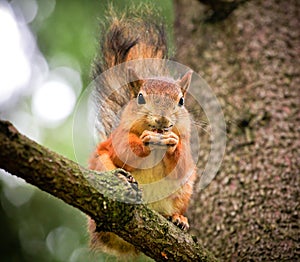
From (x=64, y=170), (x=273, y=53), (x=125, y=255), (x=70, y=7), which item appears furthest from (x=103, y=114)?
(x=70, y=7)

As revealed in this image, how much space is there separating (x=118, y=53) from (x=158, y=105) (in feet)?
1.24

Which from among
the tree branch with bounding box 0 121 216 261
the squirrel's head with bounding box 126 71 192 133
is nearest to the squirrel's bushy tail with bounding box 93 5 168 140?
the squirrel's head with bounding box 126 71 192 133

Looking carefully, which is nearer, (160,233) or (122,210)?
(122,210)

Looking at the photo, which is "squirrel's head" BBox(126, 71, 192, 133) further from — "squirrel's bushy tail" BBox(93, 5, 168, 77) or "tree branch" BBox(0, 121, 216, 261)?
"tree branch" BBox(0, 121, 216, 261)

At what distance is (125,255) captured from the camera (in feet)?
6.88

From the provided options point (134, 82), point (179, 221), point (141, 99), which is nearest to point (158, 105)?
point (141, 99)

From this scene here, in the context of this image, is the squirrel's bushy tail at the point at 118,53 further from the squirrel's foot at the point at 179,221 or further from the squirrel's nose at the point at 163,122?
the squirrel's foot at the point at 179,221

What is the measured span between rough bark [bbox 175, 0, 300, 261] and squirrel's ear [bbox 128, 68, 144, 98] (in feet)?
2.26

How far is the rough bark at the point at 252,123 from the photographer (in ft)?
6.96

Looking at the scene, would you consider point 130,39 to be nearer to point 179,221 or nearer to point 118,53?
point 118,53

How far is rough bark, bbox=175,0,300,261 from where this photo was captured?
2121mm

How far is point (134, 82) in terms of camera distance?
6.48 feet

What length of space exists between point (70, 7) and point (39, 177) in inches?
102

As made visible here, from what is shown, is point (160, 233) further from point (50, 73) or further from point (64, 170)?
point (50, 73)
